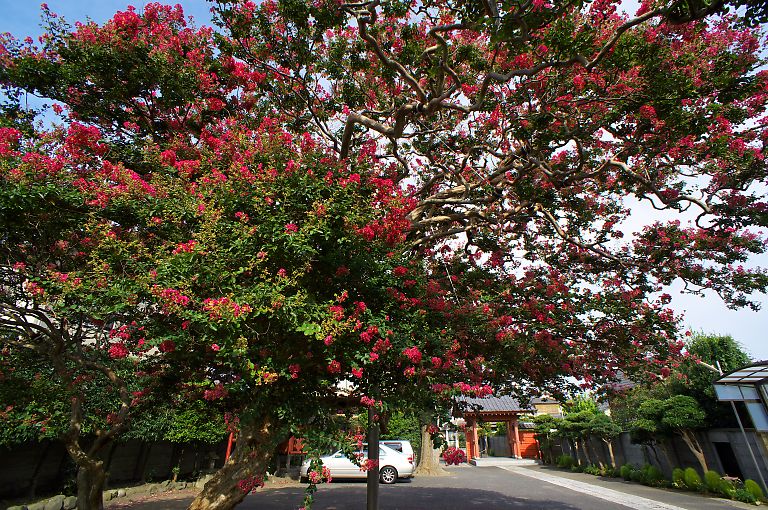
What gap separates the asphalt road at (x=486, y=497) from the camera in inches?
402

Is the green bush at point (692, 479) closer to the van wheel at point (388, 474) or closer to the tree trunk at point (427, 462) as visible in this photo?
the tree trunk at point (427, 462)

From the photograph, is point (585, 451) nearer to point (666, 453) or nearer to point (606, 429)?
point (606, 429)

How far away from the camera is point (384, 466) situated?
15352 mm

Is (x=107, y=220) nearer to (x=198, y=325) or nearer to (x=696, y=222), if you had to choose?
(x=198, y=325)

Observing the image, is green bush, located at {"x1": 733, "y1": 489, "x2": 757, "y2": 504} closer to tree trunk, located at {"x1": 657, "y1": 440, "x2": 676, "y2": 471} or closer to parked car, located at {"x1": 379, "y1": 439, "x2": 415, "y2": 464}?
tree trunk, located at {"x1": 657, "y1": 440, "x2": 676, "y2": 471}

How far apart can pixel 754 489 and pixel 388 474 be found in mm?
11027

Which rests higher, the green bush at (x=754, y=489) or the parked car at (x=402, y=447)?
the parked car at (x=402, y=447)

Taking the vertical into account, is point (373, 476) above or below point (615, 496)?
above

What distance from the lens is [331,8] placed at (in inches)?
237

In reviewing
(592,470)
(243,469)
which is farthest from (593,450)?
(243,469)

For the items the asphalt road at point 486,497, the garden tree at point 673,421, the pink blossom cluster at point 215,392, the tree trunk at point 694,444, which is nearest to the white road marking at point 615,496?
the asphalt road at point 486,497

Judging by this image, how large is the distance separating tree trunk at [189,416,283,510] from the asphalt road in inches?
215

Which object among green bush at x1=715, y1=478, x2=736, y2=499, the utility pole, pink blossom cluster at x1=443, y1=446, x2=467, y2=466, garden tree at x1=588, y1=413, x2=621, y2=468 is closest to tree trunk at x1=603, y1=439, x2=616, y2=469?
garden tree at x1=588, y1=413, x2=621, y2=468

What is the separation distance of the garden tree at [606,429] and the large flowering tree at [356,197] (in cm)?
1231
